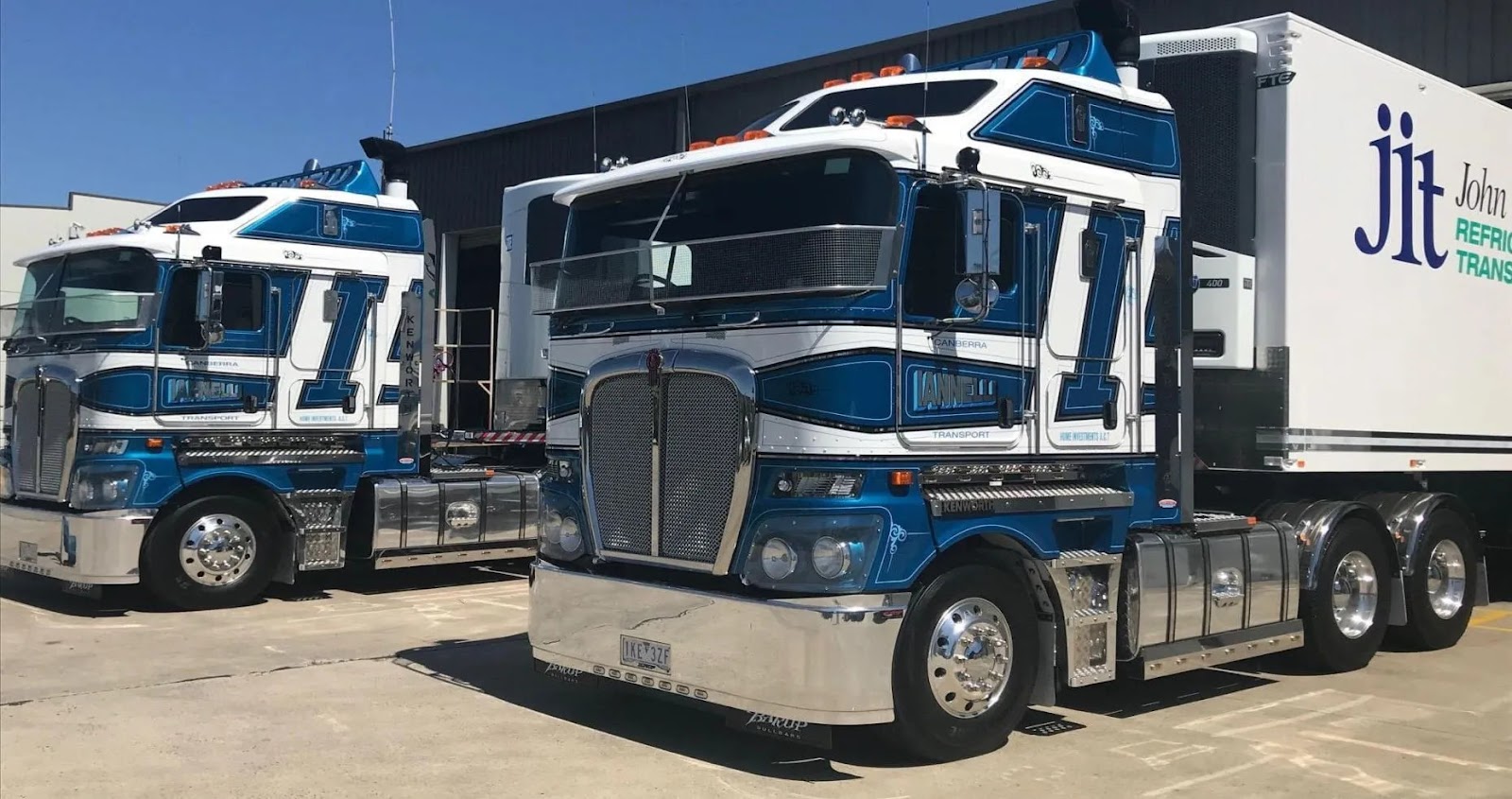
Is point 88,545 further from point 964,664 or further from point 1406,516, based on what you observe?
point 1406,516

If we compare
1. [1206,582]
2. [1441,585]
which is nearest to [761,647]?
[1206,582]

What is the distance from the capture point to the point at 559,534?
7.12 meters

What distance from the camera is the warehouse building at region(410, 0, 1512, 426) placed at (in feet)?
44.2

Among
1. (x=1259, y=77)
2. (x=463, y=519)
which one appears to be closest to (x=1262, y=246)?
(x=1259, y=77)

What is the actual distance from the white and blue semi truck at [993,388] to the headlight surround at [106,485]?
5.26 meters

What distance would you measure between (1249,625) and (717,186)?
13.9 feet

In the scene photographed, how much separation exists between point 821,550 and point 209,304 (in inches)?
283

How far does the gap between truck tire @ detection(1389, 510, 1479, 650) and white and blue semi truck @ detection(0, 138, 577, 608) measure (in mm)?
8079

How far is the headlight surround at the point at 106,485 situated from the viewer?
10680 mm

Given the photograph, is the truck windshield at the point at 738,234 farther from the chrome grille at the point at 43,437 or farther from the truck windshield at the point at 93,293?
the chrome grille at the point at 43,437

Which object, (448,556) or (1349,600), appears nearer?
(1349,600)

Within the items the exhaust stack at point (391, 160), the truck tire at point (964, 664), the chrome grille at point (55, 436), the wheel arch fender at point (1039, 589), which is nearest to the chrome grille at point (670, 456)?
the truck tire at point (964, 664)

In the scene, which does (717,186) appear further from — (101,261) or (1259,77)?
(101,261)

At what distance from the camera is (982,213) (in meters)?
5.94
